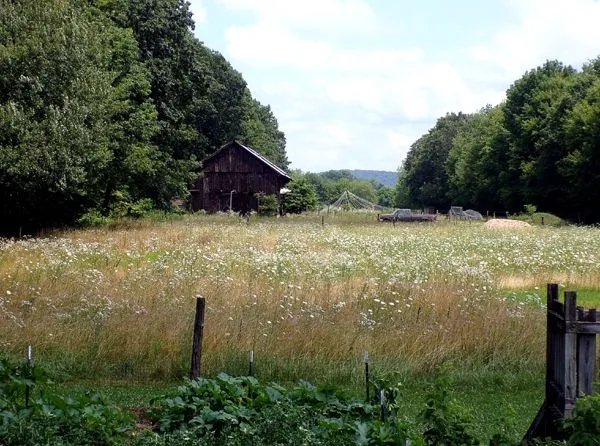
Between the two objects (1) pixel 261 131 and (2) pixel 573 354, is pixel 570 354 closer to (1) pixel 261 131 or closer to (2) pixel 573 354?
(2) pixel 573 354

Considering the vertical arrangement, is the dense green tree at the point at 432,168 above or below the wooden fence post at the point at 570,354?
above

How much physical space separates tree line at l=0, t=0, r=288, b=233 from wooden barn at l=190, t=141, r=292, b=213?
633 inches

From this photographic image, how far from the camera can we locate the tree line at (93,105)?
31141 mm

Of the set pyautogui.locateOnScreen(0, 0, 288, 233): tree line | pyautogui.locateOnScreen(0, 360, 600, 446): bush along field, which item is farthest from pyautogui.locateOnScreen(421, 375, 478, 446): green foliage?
pyautogui.locateOnScreen(0, 0, 288, 233): tree line

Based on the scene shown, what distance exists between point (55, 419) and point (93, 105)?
27.8m

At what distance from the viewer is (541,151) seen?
78625mm

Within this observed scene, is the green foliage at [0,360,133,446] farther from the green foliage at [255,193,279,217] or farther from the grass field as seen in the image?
the green foliage at [255,193,279,217]

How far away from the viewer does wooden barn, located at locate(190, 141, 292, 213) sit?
2854 inches

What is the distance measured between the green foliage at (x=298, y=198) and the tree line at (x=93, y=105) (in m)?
29.2

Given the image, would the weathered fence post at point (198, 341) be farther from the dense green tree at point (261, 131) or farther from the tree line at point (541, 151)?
the dense green tree at point (261, 131)

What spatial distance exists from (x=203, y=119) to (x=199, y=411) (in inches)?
2981


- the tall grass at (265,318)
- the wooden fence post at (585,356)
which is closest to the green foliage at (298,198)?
the tall grass at (265,318)

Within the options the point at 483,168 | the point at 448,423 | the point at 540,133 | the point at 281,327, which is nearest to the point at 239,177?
the point at 540,133

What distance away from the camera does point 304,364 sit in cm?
1283
